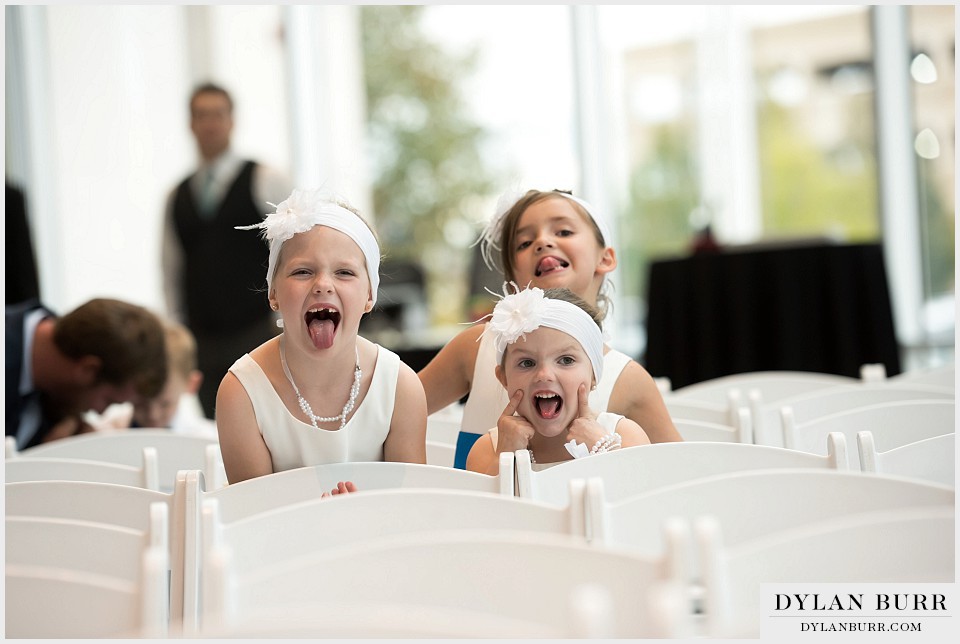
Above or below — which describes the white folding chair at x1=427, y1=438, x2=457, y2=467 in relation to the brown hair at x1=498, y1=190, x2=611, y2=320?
below

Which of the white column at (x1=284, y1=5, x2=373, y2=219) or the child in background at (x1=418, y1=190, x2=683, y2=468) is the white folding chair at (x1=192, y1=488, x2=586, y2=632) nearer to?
the child in background at (x1=418, y1=190, x2=683, y2=468)

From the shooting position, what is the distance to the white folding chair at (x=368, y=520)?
4.30ft

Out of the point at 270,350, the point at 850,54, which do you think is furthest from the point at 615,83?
the point at 270,350

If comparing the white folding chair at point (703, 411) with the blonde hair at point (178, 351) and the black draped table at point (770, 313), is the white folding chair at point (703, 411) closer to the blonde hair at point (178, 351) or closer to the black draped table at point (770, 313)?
the blonde hair at point (178, 351)

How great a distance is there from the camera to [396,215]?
8.04 m

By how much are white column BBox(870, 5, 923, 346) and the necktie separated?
4254 mm

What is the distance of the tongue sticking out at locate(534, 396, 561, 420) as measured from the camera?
195cm

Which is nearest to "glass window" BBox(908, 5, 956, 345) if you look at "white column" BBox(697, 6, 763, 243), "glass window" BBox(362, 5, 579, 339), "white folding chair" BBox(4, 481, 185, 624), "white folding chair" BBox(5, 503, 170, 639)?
"white column" BBox(697, 6, 763, 243)

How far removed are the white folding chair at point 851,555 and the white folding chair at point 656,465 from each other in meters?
0.29

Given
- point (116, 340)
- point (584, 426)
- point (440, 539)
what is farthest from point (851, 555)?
point (116, 340)

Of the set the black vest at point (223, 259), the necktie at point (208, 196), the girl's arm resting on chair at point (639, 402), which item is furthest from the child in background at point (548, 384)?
the necktie at point (208, 196)

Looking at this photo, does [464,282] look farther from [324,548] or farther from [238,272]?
[324,548]

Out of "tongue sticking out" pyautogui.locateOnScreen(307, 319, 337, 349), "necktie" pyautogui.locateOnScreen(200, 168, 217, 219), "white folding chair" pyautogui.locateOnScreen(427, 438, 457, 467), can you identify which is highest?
"necktie" pyautogui.locateOnScreen(200, 168, 217, 219)

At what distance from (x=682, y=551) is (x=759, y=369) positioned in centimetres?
354
